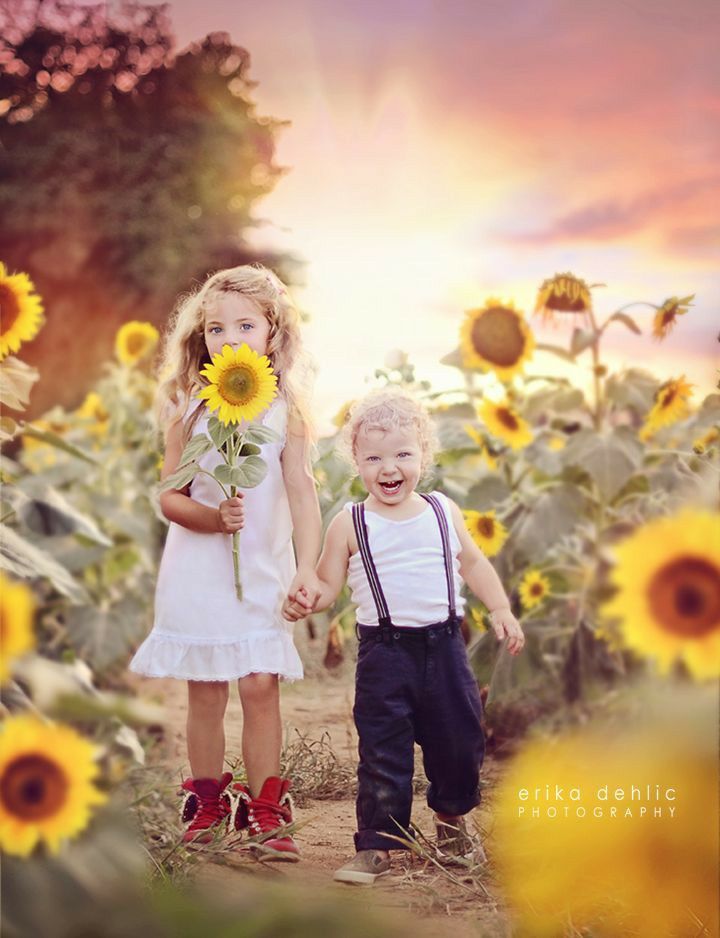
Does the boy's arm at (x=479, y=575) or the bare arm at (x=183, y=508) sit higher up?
the bare arm at (x=183, y=508)

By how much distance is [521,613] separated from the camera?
1548 millimetres

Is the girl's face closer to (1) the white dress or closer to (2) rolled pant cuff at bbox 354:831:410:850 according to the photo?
(1) the white dress

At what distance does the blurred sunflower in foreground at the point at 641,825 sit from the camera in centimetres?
23

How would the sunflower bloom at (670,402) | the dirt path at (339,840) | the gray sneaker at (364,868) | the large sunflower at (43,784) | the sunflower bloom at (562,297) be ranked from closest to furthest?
the large sunflower at (43,784)
the dirt path at (339,840)
the gray sneaker at (364,868)
the sunflower bloom at (562,297)
the sunflower bloom at (670,402)

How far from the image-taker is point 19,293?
960 mm

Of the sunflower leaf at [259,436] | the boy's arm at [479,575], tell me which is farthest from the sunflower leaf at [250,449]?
the boy's arm at [479,575]

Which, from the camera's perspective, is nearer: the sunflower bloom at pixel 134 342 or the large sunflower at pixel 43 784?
the large sunflower at pixel 43 784

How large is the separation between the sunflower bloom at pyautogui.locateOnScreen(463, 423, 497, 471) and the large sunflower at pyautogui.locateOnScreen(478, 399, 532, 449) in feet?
0.11

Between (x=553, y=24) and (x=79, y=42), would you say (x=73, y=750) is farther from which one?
(x=79, y=42)

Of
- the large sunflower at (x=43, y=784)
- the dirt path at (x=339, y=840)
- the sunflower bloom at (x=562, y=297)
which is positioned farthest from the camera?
the sunflower bloom at (x=562, y=297)

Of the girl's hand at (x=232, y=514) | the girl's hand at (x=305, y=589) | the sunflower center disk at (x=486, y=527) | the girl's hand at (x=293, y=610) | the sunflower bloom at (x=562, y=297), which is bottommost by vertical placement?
the girl's hand at (x=293, y=610)

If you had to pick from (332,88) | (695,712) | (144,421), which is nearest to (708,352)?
(332,88)

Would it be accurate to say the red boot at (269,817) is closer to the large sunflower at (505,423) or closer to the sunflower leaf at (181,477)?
the sunflower leaf at (181,477)

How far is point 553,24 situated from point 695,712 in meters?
0.60
